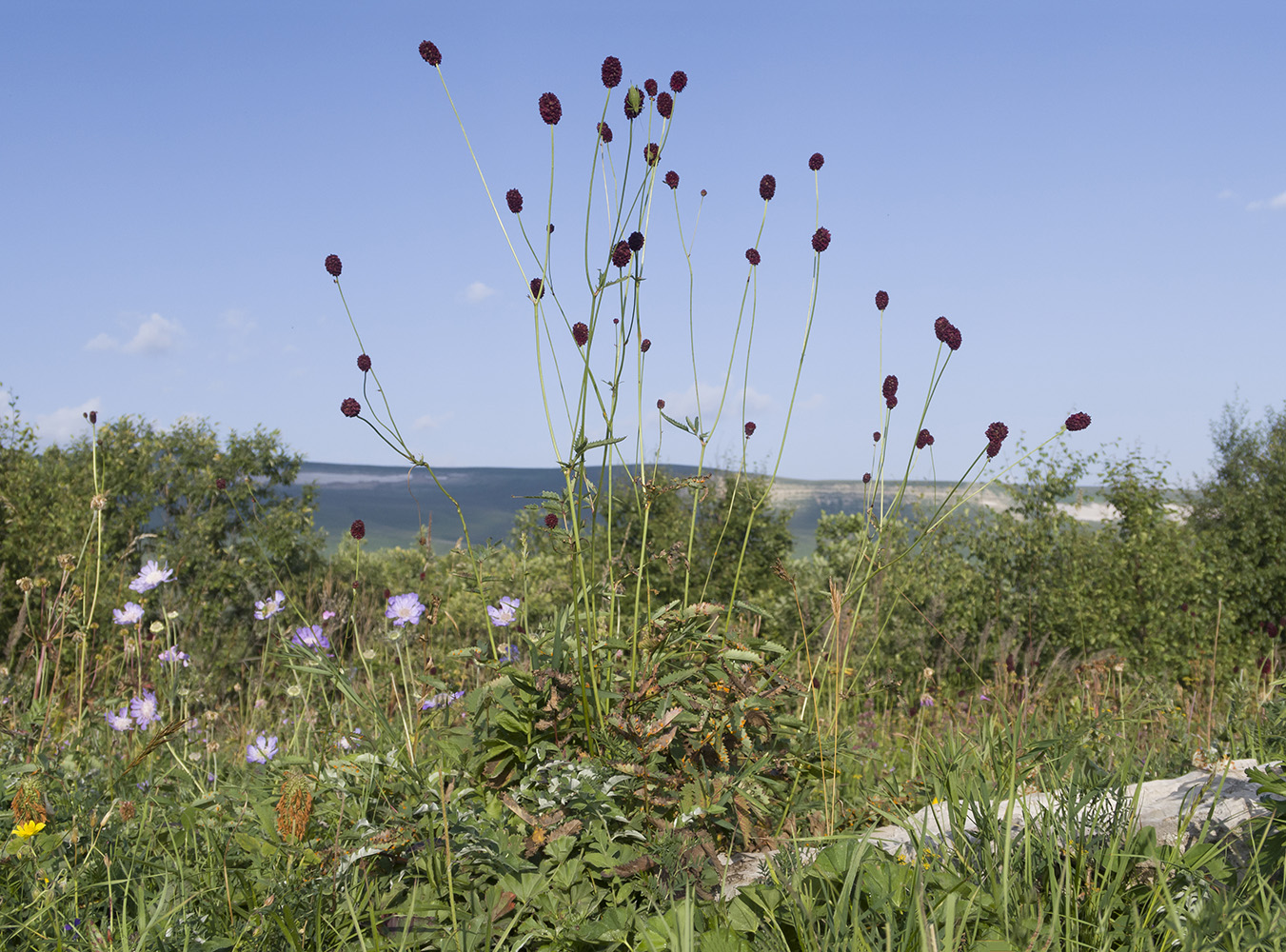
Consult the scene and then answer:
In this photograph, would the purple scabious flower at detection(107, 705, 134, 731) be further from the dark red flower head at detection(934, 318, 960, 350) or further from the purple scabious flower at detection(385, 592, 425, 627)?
the dark red flower head at detection(934, 318, 960, 350)

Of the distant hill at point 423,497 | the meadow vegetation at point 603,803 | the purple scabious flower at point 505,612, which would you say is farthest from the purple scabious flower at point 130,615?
the distant hill at point 423,497

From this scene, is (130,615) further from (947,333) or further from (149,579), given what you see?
(947,333)

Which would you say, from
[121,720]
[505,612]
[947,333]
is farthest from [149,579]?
[947,333]

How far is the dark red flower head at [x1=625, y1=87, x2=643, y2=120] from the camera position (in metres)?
1.96

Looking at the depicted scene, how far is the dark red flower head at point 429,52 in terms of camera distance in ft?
6.66

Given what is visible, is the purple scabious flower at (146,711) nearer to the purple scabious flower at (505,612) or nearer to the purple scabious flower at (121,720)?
the purple scabious flower at (121,720)

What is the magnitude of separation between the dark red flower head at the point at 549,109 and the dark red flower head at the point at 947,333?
1.13 meters

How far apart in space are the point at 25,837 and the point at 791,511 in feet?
42.9

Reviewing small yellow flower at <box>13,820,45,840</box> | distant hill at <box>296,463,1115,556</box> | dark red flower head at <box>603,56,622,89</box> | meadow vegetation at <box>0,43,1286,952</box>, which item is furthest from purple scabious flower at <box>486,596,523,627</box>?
distant hill at <box>296,463,1115,556</box>

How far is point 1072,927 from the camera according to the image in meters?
1.47

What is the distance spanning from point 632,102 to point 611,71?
13cm

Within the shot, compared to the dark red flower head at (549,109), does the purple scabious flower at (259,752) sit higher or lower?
lower

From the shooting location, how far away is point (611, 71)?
2025 millimetres

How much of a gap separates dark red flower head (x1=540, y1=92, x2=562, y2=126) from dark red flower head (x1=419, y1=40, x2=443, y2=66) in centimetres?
28
